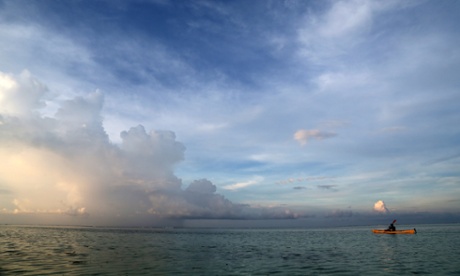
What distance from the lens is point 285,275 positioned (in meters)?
39.5

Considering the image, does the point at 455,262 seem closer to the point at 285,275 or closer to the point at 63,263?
the point at 285,275

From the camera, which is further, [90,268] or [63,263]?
[63,263]

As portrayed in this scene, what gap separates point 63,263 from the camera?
46.9 meters

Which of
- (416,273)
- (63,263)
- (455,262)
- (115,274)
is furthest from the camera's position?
(455,262)

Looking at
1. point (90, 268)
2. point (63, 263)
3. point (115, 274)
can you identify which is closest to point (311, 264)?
point (115, 274)

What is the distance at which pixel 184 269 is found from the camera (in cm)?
4391

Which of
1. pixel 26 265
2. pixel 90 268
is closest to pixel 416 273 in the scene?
pixel 90 268

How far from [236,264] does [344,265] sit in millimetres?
17306

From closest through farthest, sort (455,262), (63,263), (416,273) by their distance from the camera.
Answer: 1. (416,273)
2. (63,263)
3. (455,262)

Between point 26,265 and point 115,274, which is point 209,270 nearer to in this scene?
point 115,274

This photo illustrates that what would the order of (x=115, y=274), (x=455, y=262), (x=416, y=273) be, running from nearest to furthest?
1. (x=115, y=274)
2. (x=416, y=273)
3. (x=455, y=262)

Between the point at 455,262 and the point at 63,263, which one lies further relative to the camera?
the point at 455,262

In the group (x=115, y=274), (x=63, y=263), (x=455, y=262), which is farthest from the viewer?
(x=455, y=262)

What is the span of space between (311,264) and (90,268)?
33747mm
